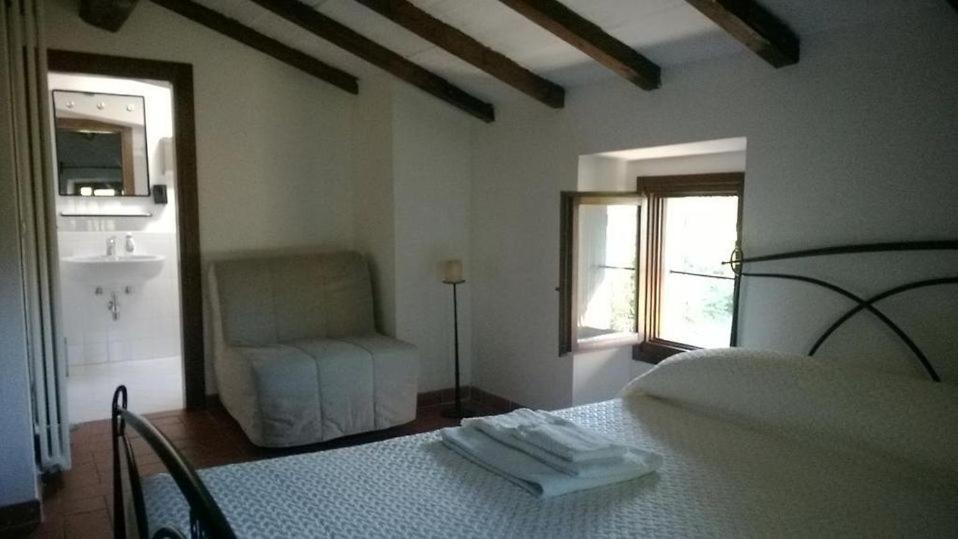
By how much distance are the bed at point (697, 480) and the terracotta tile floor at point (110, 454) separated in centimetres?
112

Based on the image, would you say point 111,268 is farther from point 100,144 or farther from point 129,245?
point 100,144

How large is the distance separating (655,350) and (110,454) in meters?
2.83

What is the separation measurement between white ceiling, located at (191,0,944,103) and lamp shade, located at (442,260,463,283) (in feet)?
3.20

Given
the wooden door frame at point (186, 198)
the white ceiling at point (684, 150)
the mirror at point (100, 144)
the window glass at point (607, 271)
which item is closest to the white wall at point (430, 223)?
the window glass at point (607, 271)

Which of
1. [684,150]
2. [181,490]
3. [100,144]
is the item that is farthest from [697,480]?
[100,144]

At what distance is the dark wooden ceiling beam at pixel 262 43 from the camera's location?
3.73 meters

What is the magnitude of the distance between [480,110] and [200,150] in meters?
1.66

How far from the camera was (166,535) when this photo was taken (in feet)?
Result: 4.05

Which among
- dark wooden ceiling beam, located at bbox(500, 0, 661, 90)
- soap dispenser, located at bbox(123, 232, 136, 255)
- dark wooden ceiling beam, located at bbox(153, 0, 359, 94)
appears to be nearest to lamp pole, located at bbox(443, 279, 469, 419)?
dark wooden ceiling beam, located at bbox(153, 0, 359, 94)

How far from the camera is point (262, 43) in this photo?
13.0ft

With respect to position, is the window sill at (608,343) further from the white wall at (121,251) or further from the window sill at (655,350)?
the white wall at (121,251)

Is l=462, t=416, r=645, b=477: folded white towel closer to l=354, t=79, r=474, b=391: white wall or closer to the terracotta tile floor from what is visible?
the terracotta tile floor

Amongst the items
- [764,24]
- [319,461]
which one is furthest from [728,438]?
[764,24]

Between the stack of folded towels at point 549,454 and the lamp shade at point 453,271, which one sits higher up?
the lamp shade at point 453,271
